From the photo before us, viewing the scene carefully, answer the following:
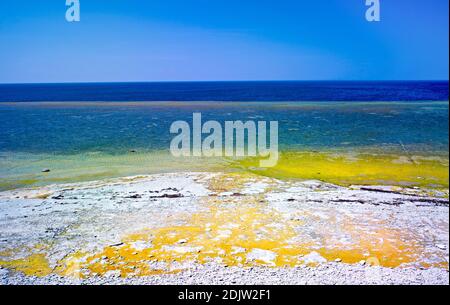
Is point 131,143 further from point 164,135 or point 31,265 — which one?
point 31,265

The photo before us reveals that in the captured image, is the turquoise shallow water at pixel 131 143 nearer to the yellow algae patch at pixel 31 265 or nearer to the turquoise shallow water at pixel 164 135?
the turquoise shallow water at pixel 164 135

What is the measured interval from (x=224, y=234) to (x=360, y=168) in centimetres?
924

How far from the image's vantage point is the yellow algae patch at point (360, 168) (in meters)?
13.4

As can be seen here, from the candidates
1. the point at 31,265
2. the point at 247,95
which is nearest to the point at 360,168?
the point at 31,265

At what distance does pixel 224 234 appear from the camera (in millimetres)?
8398

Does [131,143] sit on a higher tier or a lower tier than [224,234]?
higher

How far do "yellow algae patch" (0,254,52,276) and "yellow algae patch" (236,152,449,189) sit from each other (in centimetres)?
907

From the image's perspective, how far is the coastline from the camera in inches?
263

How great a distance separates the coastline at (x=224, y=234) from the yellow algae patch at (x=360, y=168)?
143 cm

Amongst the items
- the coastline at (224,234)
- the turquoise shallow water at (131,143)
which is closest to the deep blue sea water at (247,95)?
the turquoise shallow water at (131,143)

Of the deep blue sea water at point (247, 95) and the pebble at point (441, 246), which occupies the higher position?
the deep blue sea water at point (247, 95)
